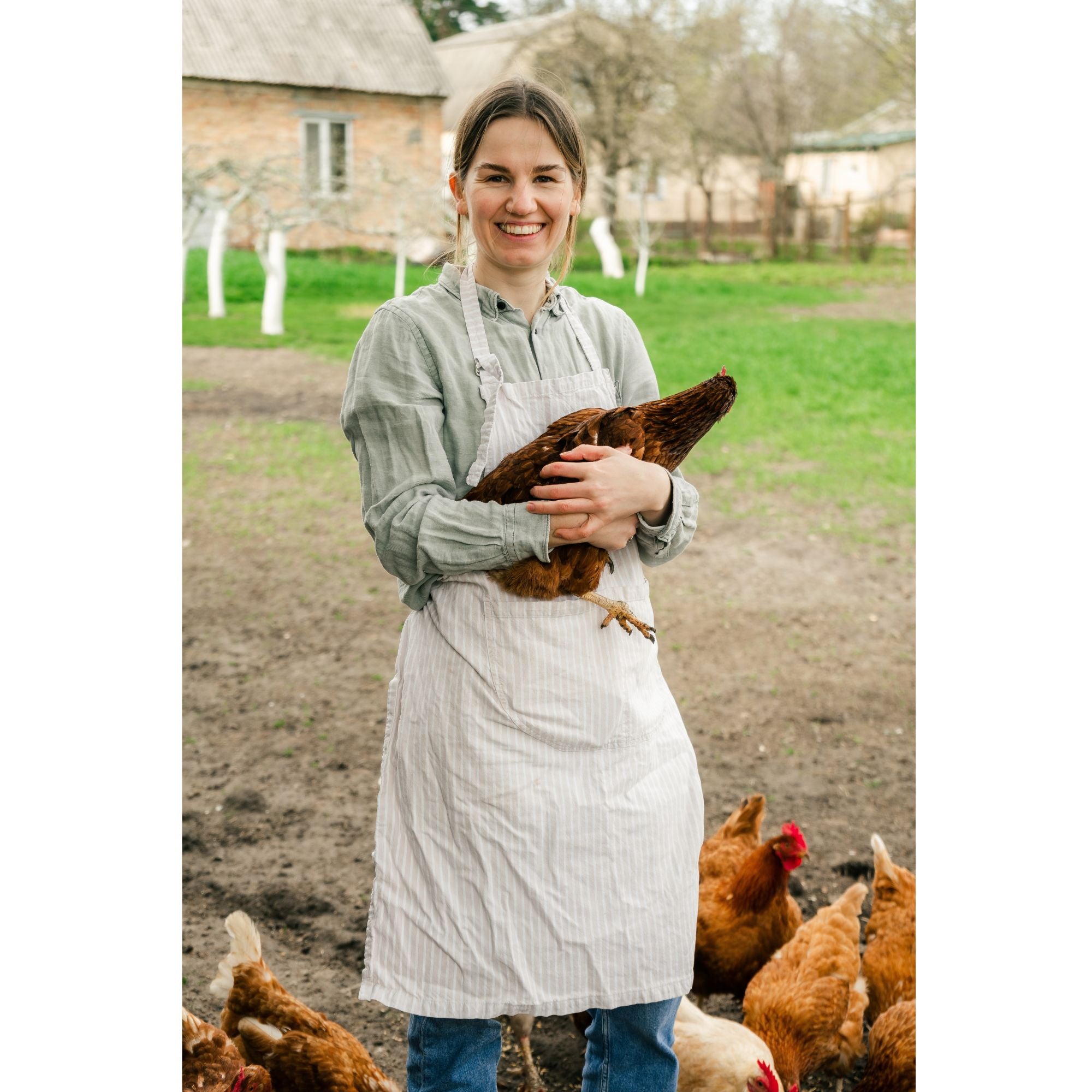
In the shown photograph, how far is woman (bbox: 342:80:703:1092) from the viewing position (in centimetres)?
152

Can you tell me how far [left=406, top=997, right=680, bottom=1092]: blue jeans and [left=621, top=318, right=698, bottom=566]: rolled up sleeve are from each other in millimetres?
659

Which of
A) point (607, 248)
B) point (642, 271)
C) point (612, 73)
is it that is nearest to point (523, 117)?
point (642, 271)

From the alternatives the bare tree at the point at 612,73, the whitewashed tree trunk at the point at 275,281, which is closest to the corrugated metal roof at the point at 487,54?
the bare tree at the point at 612,73

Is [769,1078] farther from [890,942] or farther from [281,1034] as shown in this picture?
[281,1034]

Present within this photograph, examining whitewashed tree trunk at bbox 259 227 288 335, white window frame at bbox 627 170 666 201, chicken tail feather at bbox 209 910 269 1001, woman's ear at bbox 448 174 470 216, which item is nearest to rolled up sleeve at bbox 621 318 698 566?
woman's ear at bbox 448 174 470 216

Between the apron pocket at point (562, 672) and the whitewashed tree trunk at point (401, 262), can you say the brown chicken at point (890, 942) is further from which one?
the whitewashed tree trunk at point (401, 262)

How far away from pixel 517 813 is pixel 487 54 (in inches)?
670

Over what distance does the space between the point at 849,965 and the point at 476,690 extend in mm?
1264

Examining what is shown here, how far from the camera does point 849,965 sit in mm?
2334

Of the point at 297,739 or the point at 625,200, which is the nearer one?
the point at 297,739

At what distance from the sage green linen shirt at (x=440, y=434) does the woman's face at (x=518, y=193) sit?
0.28 ft

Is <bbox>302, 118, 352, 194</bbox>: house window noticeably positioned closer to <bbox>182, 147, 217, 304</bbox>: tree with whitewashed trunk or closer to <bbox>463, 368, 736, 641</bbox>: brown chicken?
<bbox>182, 147, 217, 304</bbox>: tree with whitewashed trunk
